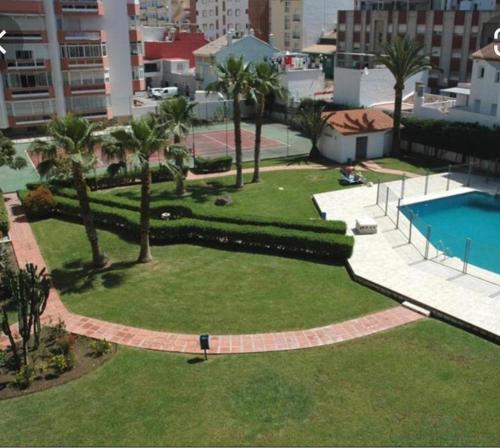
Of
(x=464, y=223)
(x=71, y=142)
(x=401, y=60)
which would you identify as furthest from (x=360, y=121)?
(x=71, y=142)

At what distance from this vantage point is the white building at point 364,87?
52.5 metres

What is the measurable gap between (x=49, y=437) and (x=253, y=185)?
24579 mm

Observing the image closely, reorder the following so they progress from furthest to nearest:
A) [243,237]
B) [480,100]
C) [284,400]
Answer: [480,100]
[243,237]
[284,400]

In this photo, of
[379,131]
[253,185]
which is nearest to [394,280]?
[253,185]

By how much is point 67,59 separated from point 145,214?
3591cm

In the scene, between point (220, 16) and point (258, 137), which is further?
point (220, 16)

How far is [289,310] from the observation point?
20000 millimetres

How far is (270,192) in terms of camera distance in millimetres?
34594

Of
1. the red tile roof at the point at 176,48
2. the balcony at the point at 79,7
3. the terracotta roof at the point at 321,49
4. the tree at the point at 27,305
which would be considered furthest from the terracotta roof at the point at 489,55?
the terracotta roof at the point at 321,49

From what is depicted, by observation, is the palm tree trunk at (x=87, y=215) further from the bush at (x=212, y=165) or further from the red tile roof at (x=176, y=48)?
the red tile roof at (x=176, y=48)

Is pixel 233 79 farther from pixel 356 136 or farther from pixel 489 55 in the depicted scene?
pixel 489 55

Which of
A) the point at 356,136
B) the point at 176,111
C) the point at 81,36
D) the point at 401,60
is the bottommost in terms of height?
the point at 356,136

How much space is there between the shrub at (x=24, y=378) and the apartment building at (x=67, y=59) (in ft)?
128

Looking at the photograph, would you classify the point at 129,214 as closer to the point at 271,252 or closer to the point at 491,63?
the point at 271,252
